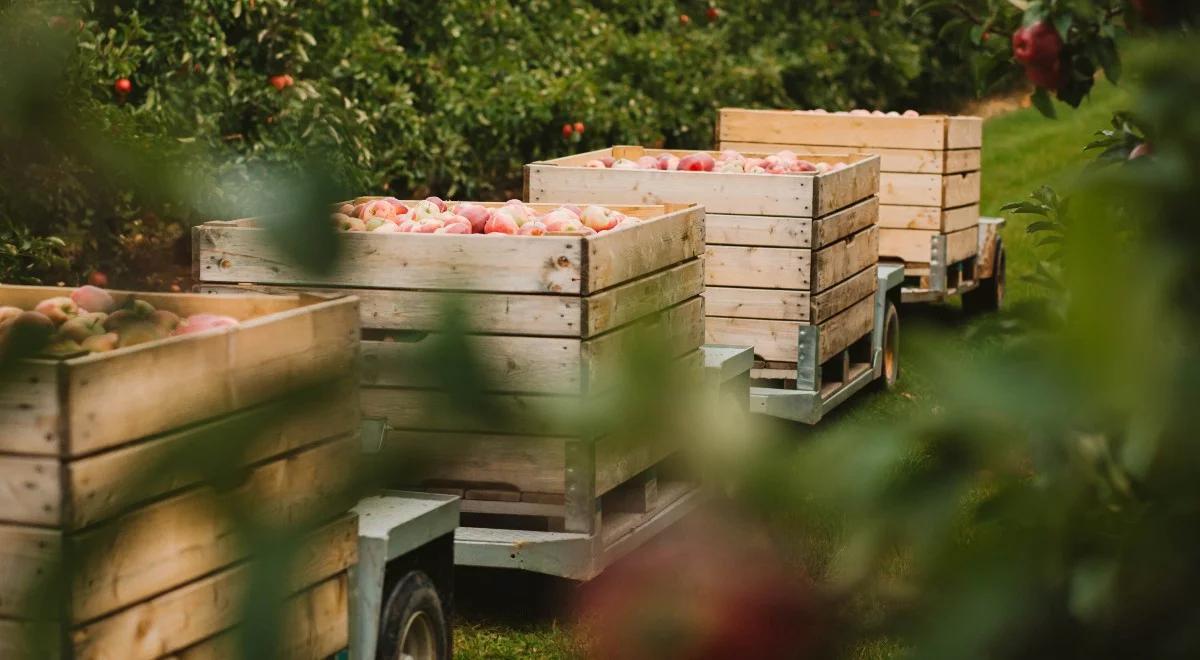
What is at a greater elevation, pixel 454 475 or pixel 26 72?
pixel 26 72

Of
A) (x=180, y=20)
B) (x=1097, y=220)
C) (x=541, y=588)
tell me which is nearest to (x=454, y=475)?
(x=1097, y=220)

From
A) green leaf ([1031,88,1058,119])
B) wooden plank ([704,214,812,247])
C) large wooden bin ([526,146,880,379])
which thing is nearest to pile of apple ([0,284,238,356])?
green leaf ([1031,88,1058,119])

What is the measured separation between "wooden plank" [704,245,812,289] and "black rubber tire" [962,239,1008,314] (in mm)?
3360

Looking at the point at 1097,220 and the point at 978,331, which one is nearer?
the point at 1097,220

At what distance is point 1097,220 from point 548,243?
3533 millimetres

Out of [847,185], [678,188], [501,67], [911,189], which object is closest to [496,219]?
[678,188]

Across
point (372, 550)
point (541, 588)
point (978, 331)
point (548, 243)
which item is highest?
point (978, 331)

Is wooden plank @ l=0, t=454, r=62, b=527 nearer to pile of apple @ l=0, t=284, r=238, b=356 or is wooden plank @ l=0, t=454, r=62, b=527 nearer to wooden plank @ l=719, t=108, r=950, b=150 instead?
pile of apple @ l=0, t=284, r=238, b=356

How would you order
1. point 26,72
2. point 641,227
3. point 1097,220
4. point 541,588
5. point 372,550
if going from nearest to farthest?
point 1097,220, point 26,72, point 372,550, point 641,227, point 541,588

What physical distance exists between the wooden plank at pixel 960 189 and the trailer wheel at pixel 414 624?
16.7 ft

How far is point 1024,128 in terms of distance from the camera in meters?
15.2

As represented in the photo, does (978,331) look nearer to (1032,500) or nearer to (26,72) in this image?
(1032,500)

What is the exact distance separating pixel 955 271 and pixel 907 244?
530 mm

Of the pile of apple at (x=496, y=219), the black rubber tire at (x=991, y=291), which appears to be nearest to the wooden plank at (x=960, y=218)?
the black rubber tire at (x=991, y=291)
